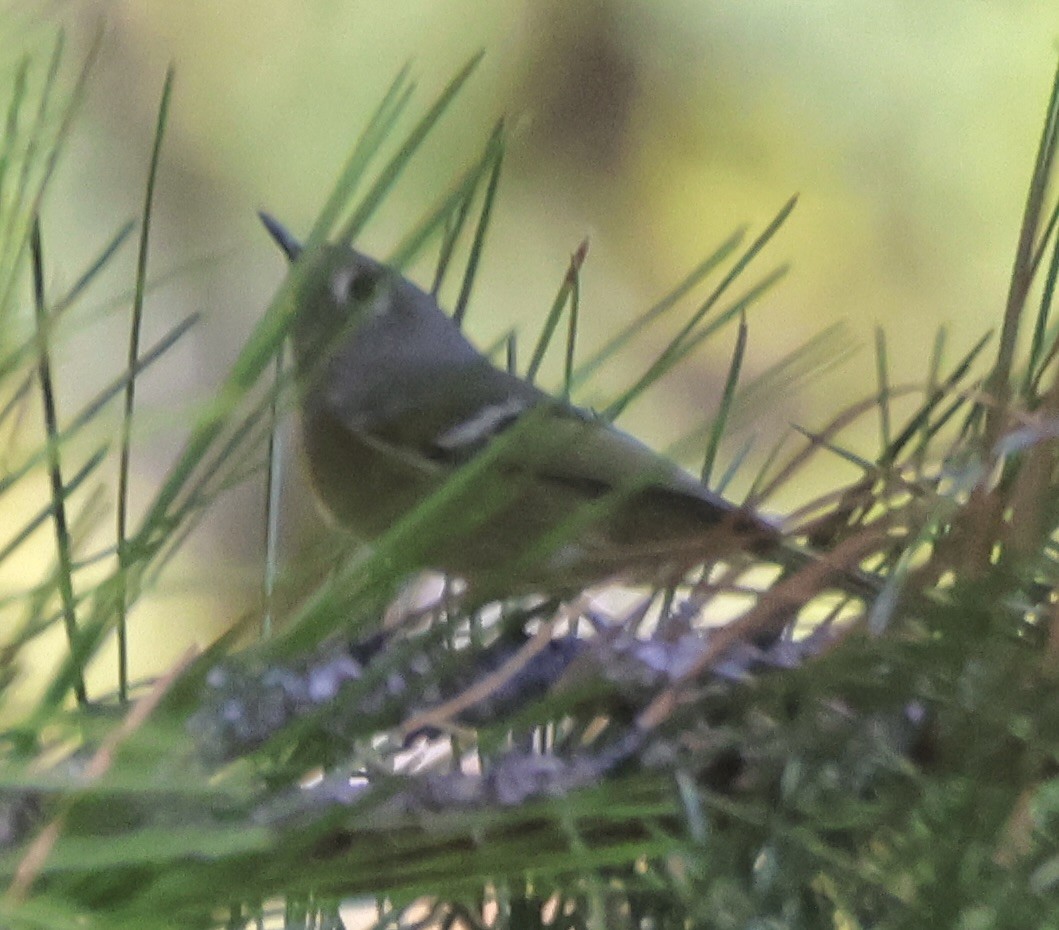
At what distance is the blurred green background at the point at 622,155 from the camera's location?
0.82 meters

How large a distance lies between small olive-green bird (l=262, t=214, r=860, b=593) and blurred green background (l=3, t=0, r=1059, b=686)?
17 centimetres

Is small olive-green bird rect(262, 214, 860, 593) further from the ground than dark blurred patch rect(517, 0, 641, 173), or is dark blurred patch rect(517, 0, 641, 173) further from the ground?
dark blurred patch rect(517, 0, 641, 173)

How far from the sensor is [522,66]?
0.83 metres

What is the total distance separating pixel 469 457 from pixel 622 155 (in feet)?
1.29

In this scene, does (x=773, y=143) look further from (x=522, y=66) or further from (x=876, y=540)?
(x=876, y=540)

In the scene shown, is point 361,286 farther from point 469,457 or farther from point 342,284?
point 469,457

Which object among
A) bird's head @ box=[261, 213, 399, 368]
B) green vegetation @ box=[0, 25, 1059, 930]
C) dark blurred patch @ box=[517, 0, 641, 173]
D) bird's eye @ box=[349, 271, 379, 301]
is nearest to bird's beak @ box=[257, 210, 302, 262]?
bird's head @ box=[261, 213, 399, 368]

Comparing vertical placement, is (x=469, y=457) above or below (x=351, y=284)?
below

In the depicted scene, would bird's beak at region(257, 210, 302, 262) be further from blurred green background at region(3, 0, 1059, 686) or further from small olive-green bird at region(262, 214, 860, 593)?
blurred green background at region(3, 0, 1059, 686)

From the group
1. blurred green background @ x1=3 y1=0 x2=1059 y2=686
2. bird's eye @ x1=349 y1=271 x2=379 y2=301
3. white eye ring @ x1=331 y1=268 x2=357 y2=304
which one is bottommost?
white eye ring @ x1=331 y1=268 x2=357 y2=304

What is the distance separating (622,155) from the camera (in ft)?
2.78

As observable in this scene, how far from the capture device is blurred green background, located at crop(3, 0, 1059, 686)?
82 cm

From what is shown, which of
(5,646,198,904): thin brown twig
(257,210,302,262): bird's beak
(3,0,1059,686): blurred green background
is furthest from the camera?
(3,0,1059,686): blurred green background

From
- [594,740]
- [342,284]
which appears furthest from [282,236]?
[594,740]
